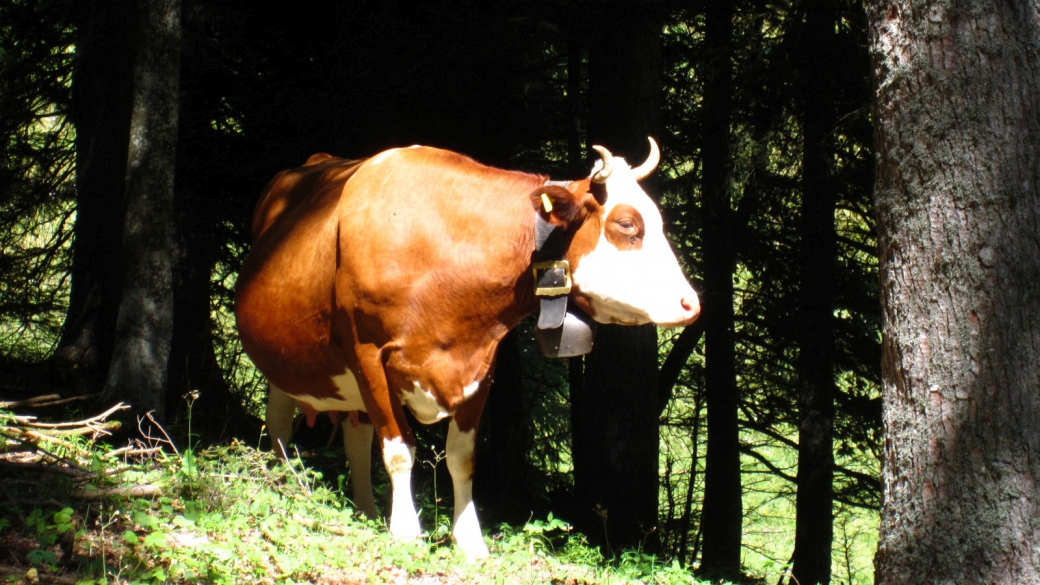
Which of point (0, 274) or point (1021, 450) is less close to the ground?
point (0, 274)

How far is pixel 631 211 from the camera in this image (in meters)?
4.92

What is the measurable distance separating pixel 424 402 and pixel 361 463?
1315 millimetres

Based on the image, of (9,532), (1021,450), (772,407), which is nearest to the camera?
(1021,450)

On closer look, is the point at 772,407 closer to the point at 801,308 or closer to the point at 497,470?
the point at 801,308

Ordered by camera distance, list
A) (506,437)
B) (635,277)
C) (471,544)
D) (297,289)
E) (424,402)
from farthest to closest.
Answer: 1. (506,437)
2. (297,289)
3. (471,544)
4. (424,402)
5. (635,277)

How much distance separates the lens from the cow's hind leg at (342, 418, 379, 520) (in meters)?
6.07

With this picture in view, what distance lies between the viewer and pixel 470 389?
5.08 m

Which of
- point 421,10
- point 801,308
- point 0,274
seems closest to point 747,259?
point 801,308

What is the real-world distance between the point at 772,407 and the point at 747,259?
2.00 m

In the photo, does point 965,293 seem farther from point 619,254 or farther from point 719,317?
point 719,317

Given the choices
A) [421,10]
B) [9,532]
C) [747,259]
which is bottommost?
[9,532]

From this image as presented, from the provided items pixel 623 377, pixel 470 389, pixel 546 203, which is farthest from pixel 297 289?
pixel 623 377

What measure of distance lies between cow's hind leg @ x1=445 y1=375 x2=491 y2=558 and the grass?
0.14 metres

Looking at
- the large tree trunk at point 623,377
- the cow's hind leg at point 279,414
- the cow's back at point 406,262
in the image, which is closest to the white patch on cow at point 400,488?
the cow's back at point 406,262
